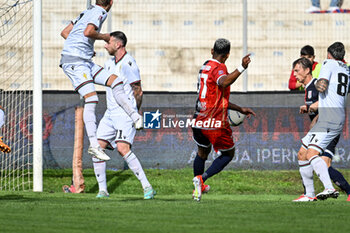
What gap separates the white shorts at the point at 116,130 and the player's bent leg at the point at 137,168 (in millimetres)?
97

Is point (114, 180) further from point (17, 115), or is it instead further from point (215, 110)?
point (215, 110)

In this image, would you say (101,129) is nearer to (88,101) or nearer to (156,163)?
(88,101)

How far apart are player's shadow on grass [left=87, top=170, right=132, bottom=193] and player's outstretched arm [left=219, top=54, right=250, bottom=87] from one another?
4.20 m

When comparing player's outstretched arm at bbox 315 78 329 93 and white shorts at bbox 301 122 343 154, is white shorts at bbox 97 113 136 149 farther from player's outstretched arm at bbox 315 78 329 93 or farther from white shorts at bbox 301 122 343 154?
player's outstretched arm at bbox 315 78 329 93

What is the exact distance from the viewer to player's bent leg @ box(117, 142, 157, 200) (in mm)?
9859

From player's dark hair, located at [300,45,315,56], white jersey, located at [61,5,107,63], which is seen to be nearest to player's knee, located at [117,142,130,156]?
white jersey, located at [61,5,107,63]

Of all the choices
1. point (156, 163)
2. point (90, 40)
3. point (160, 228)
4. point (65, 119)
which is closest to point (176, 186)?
point (156, 163)

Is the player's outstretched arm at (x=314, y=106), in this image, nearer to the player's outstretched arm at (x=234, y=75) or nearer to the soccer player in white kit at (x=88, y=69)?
the player's outstretched arm at (x=234, y=75)

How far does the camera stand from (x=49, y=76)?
16234 mm

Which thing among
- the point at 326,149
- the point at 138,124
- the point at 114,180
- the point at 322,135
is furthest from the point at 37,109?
the point at 322,135

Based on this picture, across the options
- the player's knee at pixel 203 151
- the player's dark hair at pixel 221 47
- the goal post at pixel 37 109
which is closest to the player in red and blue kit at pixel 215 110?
the player's dark hair at pixel 221 47

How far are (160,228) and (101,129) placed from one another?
15.0 feet

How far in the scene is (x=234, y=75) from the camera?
353 inches

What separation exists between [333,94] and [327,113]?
288 mm
